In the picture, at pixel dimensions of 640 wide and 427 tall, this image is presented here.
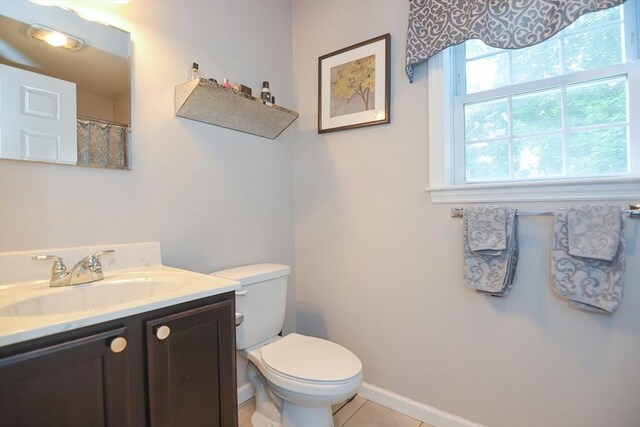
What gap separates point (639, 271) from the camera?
1121 millimetres

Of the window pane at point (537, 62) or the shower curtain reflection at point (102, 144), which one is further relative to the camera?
the window pane at point (537, 62)

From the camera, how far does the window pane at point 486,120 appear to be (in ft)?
4.78

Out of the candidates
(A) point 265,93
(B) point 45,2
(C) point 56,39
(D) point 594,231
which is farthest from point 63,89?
(D) point 594,231

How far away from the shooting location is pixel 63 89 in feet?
3.68

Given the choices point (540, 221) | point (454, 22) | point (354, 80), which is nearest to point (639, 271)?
point (540, 221)

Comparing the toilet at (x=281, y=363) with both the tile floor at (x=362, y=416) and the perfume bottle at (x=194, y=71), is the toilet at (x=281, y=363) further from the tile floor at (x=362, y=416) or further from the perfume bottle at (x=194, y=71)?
the perfume bottle at (x=194, y=71)

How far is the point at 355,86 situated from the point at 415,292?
1.21 meters

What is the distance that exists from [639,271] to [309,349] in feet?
4.35

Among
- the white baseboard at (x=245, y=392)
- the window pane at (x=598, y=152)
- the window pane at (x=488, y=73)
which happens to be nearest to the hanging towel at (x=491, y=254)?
the window pane at (x=598, y=152)

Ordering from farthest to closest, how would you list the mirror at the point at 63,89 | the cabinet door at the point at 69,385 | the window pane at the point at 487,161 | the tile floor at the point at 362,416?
1. the tile floor at the point at 362,416
2. the window pane at the point at 487,161
3. the mirror at the point at 63,89
4. the cabinet door at the point at 69,385

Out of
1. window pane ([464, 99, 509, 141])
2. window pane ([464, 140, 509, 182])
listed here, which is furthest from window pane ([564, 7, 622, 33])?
window pane ([464, 140, 509, 182])

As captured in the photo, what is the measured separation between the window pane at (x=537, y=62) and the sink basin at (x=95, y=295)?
66.2 inches

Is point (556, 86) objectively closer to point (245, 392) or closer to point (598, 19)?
point (598, 19)

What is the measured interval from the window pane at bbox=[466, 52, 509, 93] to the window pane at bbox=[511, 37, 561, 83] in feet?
0.12
